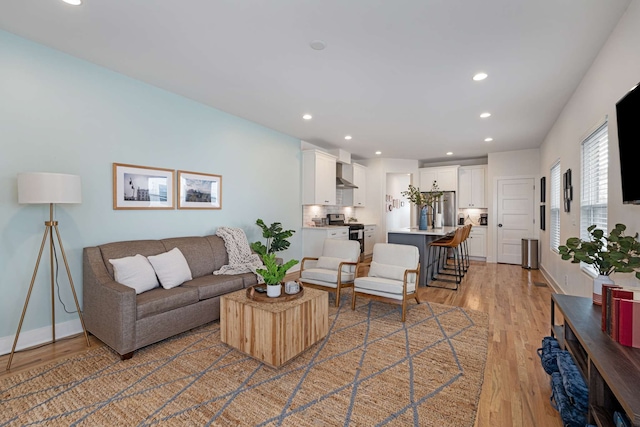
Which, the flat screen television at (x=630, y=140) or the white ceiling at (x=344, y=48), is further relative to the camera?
the white ceiling at (x=344, y=48)

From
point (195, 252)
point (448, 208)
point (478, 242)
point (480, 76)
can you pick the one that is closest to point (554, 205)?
point (478, 242)

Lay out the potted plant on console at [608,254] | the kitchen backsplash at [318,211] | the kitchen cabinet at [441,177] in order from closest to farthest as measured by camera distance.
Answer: the potted plant on console at [608,254] → the kitchen backsplash at [318,211] → the kitchen cabinet at [441,177]

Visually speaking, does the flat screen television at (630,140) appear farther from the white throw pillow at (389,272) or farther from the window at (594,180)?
the white throw pillow at (389,272)

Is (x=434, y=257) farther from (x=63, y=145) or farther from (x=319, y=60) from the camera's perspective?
(x=63, y=145)

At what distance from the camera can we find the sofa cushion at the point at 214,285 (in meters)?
3.11

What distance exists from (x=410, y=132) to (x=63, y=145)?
195 inches

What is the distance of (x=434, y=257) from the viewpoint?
550 centimetres

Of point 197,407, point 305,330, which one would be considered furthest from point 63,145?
point 305,330

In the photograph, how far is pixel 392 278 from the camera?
3.70m

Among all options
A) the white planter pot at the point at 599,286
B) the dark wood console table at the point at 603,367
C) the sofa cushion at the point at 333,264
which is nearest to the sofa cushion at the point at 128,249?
the sofa cushion at the point at 333,264

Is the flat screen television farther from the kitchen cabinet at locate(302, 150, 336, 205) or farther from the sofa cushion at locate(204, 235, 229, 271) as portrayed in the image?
the kitchen cabinet at locate(302, 150, 336, 205)

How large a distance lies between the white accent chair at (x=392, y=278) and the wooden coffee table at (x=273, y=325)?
35.4 inches

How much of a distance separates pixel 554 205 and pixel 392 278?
3454 millimetres

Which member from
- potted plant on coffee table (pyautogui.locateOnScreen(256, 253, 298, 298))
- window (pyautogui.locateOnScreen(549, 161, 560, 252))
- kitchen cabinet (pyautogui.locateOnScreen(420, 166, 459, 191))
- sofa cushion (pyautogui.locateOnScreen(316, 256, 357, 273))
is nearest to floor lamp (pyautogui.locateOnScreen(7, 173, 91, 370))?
potted plant on coffee table (pyautogui.locateOnScreen(256, 253, 298, 298))
